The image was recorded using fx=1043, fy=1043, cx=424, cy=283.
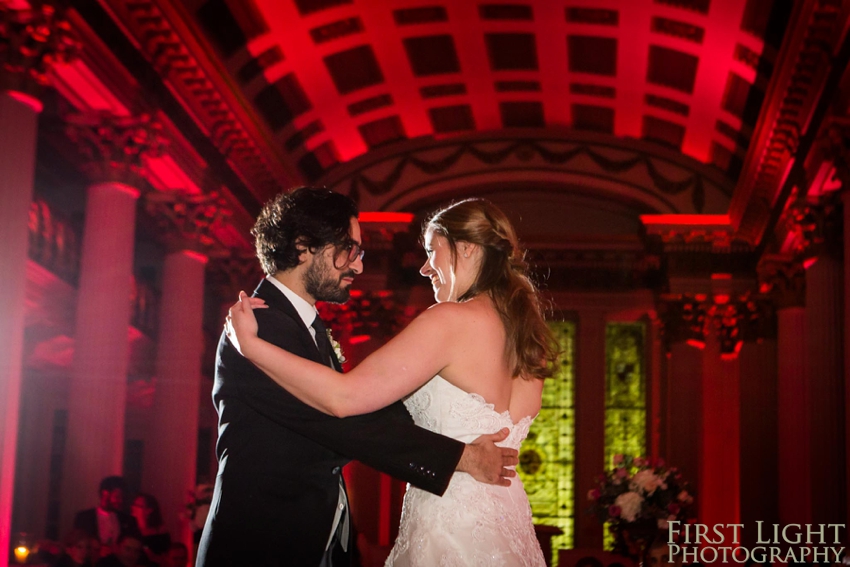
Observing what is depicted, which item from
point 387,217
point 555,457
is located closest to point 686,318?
point 555,457

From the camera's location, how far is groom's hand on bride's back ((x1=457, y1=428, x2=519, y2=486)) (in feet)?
11.5

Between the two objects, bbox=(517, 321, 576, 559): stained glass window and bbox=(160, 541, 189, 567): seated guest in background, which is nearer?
bbox=(160, 541, 189, 567): seated guest in background

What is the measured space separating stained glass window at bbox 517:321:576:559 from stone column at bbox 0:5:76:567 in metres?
14.2

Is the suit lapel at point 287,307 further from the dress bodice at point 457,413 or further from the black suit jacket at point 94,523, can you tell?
the black suit jacket at point 94,523

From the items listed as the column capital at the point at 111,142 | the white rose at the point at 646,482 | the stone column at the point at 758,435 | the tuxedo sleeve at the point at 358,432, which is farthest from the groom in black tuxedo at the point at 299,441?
the stone column at the point at 758,435

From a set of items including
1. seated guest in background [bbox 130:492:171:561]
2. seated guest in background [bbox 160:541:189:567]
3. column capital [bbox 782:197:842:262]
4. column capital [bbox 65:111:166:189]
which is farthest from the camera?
column capital [bbox 782:197:842:262]

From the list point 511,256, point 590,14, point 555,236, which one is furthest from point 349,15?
point 511,256

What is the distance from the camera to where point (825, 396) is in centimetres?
1302

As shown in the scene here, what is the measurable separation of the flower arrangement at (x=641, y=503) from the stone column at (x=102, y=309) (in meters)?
5.06

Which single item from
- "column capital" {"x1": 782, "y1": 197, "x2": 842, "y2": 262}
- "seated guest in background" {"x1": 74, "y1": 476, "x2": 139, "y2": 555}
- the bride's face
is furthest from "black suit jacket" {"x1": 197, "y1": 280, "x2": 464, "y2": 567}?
"column capital" {"x1": 782, "y1": 197, "x2": 842, "y2": 262}

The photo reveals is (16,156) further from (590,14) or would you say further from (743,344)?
(743,344)

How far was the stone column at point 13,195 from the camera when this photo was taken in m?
7.91

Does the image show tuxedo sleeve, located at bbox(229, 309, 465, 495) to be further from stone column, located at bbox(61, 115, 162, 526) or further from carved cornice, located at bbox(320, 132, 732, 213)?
carved cornice, located at bbox(320, 132, 732, 213)

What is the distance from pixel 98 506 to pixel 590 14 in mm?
9862
